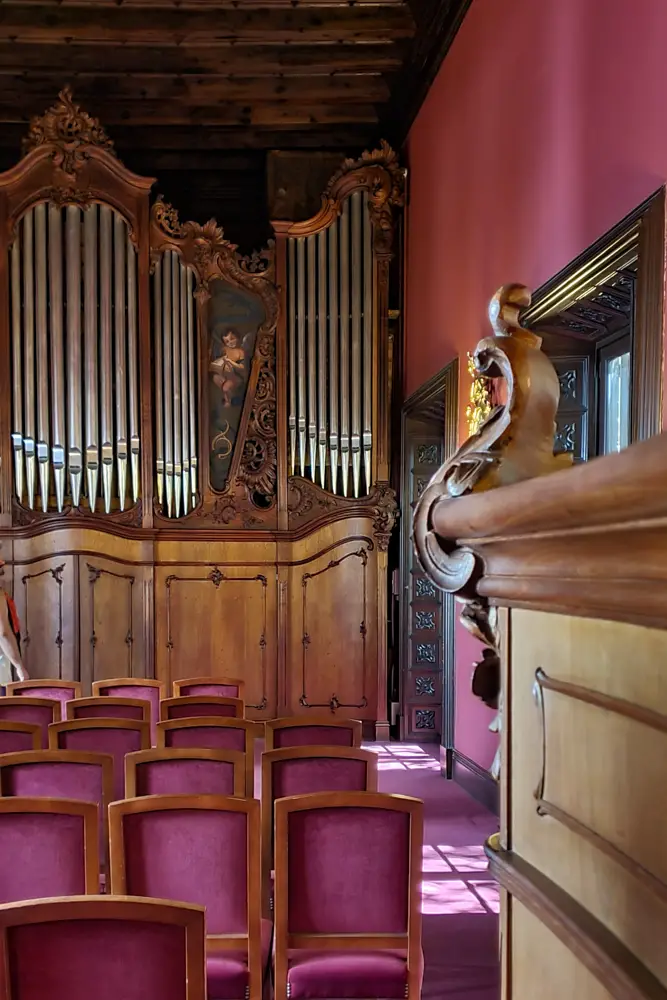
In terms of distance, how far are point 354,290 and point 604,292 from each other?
4.47 m

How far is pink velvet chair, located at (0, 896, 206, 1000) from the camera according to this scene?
154 centimetres

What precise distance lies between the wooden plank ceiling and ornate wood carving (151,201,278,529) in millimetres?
942

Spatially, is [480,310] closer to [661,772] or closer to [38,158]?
[38,158]

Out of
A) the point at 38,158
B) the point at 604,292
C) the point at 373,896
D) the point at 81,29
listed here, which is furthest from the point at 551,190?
the point at 38,158

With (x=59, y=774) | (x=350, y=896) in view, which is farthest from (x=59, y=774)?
(x=350, y=896)

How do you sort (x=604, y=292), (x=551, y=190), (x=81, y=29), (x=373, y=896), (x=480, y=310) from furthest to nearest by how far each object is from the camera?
(x=81, y=29), (x=480, y=310), (x=551, y=190), (x=604, y=292), (x=373, y=896)

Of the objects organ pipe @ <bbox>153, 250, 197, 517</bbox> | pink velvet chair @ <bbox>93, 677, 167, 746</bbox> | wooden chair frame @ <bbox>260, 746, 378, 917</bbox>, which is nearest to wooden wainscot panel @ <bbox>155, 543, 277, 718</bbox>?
organ pipe @ <bbox>153, 250, 197, 517</bbox>

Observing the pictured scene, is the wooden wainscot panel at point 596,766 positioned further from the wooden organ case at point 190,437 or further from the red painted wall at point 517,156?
the wooden organ case at point 190,437

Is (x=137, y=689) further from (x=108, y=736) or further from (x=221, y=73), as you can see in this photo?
(x=221, y=73)

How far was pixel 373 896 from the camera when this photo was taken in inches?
97.1

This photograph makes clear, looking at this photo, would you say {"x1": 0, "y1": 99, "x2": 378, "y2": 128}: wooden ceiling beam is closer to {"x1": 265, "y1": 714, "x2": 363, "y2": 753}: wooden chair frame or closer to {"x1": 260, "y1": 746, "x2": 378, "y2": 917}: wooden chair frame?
{"x1": 265, "y1": 714, "x2": 363, "y2": 753}: wooden chair frame

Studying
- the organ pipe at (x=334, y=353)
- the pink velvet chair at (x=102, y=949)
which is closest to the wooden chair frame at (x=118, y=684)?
the organ pipe at (x=334, y=353)

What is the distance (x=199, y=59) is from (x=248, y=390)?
2.76 m

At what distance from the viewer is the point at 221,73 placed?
7781mm
